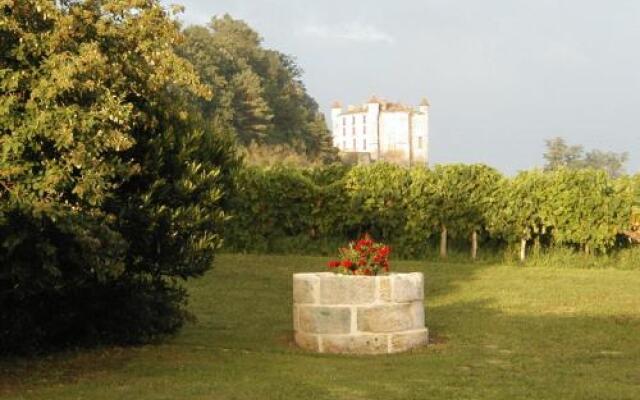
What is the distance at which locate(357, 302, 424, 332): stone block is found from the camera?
46.5ft

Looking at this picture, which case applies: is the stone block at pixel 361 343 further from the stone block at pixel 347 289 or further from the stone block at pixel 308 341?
the stone block at pixel 347 289

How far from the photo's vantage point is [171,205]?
13805 millimetres

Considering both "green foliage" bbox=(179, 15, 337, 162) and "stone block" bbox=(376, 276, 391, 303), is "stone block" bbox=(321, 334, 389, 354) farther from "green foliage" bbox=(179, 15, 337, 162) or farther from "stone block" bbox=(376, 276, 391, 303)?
"green foliage" bbox=(179, 15, 337, 162)

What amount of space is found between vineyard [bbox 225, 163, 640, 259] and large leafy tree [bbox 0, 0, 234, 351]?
49.3 feet

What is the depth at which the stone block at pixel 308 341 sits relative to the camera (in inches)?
568

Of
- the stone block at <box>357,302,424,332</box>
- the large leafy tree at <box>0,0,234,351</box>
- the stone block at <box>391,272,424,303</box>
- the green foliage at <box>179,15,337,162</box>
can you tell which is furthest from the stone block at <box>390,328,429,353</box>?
the green foliage at <box>179,15,337,162</box>

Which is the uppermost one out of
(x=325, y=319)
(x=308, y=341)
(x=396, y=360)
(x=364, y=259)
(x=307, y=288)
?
(x=364, y=259)

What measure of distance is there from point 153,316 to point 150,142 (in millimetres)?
2988

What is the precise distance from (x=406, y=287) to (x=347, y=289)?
934mm

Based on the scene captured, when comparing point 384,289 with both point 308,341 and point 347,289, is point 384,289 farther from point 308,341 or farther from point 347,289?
point 308,341

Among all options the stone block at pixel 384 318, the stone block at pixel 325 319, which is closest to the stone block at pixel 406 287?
the stone block at pixel 384 318

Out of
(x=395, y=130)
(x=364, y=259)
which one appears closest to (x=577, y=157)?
(x=395, y=130)

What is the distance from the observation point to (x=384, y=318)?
14203 mm

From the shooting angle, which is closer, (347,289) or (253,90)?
(347,289)
